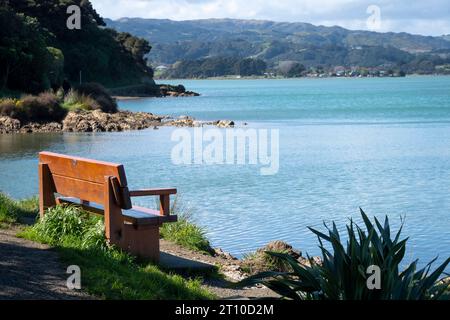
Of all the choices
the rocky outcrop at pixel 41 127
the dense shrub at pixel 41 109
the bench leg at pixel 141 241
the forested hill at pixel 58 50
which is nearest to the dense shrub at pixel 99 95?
the forested hill at pixel 58 50

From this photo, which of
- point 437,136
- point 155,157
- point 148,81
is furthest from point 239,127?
point 148,81

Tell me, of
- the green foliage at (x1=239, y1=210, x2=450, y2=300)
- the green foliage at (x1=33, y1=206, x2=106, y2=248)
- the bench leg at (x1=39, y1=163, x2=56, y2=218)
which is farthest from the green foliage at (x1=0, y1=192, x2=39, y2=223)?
the green foliage at (x1=239, y1=210, x2=450, y2=300)

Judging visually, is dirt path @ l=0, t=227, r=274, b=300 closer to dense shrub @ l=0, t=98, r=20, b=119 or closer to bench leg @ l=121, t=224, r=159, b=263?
bench leg @ l=121, t=224, r=159, b=263

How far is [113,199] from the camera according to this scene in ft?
28.7

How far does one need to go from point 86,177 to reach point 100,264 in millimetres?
1351

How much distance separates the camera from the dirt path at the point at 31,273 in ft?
22.3

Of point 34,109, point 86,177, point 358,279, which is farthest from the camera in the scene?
point 34,109

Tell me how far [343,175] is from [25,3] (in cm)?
5546

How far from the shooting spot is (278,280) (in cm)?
658

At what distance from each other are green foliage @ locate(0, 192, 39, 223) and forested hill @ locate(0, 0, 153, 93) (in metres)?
39.5

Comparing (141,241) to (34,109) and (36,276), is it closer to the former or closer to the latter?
(36,276)

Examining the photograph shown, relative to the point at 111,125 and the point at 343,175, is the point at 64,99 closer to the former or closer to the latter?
the point at 111,125

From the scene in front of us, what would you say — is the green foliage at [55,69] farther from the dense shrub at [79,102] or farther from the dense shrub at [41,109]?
the dense shrub at [41,109]

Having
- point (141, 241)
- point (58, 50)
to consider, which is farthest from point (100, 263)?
point (58, 50)
